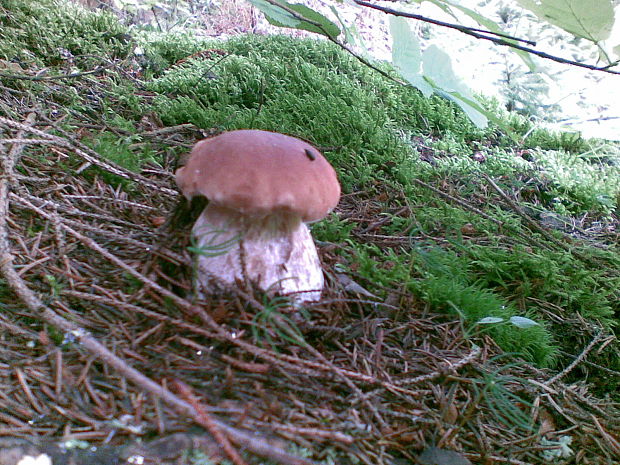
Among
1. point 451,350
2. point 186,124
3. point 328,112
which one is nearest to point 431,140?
point 328,112

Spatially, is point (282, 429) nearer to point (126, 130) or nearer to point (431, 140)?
point (126, 130)

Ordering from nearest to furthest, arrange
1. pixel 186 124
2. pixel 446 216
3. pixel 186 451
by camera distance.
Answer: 1. pixel 186 451
2. pixel 446 216
3. pixel 186 124

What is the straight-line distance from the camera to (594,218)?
2.61 meters

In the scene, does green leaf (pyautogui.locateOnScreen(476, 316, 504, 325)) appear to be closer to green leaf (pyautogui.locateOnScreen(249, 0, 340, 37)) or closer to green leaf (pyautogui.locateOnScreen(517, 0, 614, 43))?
green leaf (pyautogui.locateOnScreen(517, 0, 614, 43))

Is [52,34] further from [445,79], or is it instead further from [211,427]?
[211,427]

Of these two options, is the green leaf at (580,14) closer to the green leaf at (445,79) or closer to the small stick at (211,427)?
the green leaf at (445,79)

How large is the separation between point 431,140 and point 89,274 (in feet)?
7.71

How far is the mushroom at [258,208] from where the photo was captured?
3.67ft

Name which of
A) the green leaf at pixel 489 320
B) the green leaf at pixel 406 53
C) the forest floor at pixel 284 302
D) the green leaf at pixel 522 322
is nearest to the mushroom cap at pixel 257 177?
the forest floor at pixel 284 302

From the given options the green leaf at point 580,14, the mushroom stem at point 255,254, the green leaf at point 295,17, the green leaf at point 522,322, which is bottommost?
the green leaf at point 522,322

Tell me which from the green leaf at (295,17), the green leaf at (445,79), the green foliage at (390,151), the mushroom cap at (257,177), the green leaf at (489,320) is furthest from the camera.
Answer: the green foliage at (390,151)

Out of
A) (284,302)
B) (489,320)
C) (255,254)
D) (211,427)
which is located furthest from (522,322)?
(211,427)

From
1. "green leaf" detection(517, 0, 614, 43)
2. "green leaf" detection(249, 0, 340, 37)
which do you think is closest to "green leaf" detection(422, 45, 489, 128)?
"green leaf" detection(517, 0, 614, 43)

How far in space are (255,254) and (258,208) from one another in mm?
219
